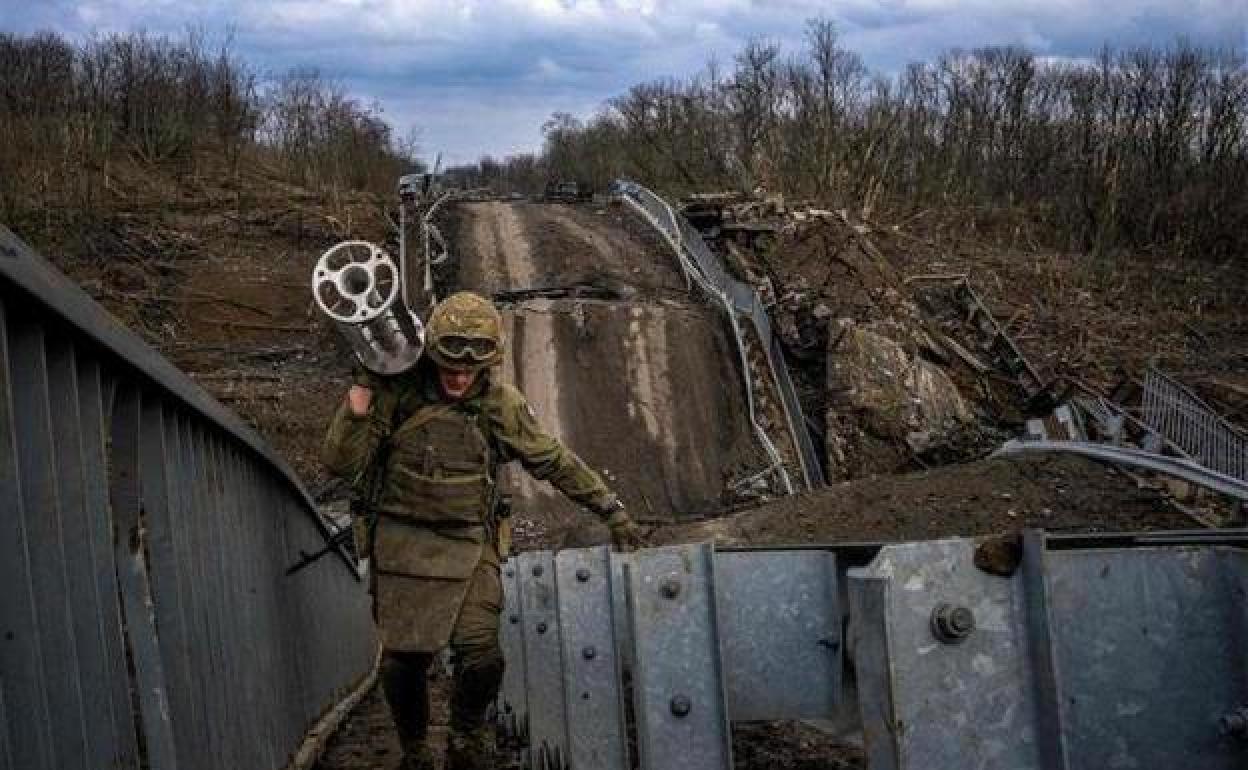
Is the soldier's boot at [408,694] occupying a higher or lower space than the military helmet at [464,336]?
lower

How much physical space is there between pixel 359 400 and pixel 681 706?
2903mm

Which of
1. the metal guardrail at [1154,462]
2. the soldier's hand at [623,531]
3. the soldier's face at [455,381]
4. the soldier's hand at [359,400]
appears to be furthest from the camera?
the metal guardrail at [1154,462]

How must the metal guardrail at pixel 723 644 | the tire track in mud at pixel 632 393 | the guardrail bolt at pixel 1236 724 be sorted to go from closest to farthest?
the guardrail bolt at pixel 1236 724, the metal guardrail at pixel 723 644, the tire track in mud at pixel 632 393

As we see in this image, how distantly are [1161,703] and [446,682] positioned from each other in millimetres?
7850

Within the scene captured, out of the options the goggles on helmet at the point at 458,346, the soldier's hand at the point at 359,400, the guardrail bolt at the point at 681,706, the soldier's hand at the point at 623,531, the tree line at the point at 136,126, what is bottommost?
the soldier's hand at the point at 623,531

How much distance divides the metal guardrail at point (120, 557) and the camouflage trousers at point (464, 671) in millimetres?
472

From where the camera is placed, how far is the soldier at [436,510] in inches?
216

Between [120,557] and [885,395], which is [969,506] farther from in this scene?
[120,557]

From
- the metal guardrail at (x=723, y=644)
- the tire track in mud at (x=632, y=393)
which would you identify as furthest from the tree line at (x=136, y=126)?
the metal guardrail at (x=723, y=644)

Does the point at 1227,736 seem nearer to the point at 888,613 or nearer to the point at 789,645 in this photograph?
the point at 888,613

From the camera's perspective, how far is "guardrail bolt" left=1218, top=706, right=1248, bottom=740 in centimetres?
197

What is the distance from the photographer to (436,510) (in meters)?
5.56

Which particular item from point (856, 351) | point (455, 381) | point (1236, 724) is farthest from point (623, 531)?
point (856, 351)

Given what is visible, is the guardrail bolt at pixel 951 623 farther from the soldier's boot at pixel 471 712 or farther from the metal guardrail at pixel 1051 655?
the soldier's boot at pixel 471 712
